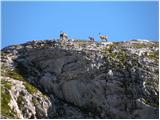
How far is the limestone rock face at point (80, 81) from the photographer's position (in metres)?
70.5

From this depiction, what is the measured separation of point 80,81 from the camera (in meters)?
74.9

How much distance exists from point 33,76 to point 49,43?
8.11 metres

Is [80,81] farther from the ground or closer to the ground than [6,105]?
farther from the ground

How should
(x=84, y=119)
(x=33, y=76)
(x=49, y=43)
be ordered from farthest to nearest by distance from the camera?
1. (x=49, y=43)
2. (x=33, y=76)
3. (x=84, y=119)

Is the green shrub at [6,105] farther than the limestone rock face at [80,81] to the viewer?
No

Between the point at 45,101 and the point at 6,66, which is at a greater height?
the point at 6,66

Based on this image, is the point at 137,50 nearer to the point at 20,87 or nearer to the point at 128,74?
the point at 128,74

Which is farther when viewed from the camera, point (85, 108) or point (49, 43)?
point (49, 43)

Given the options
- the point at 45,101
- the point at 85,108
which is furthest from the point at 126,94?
the point at 45,101

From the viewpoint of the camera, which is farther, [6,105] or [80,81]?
[80,81]

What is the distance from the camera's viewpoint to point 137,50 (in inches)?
3243

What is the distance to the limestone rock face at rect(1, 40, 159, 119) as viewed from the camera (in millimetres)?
70500

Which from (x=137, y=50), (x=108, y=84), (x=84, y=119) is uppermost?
(x=137, y=50)

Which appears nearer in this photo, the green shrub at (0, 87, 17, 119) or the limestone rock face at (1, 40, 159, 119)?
the green shrub at (0, 87, 17, 119)
